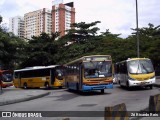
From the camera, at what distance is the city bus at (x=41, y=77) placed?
124ft

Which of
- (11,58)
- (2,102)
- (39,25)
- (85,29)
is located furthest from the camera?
(39,25)

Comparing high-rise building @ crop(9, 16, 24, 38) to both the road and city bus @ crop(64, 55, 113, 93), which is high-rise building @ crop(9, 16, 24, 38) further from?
the road

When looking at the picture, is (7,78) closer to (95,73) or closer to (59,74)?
(59,74)

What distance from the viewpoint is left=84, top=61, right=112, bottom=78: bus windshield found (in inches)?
961

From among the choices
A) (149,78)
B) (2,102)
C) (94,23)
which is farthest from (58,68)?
(94,23)

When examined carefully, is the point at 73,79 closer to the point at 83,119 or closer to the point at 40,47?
the point at 83,119

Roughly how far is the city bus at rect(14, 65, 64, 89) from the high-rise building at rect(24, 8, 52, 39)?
45.5 metres

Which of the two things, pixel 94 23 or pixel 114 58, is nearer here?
pixel 114 58

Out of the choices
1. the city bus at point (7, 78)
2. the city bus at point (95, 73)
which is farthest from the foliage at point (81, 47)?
the city bus at point (95, 73)

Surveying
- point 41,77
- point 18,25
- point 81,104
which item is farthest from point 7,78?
point 18,25

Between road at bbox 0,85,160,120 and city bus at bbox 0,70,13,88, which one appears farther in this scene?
city bus at bbox 0,70,13,88

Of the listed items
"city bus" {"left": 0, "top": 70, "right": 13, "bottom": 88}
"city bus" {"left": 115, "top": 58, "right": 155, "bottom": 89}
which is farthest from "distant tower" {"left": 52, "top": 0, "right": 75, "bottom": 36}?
"city bus" {"left": 115, "top": 58, "right": 155, "bottom": 89}

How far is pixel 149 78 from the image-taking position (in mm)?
26719

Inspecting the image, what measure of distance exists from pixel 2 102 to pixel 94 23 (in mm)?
49463
